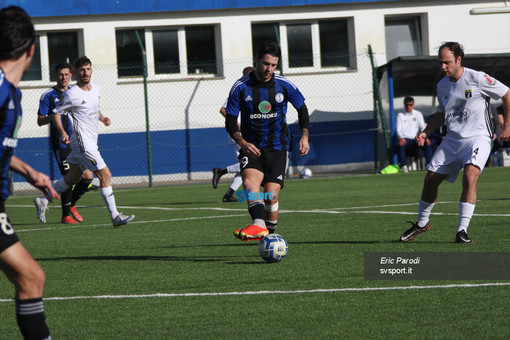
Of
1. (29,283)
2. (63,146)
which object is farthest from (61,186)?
(29,283)

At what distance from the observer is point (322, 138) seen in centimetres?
2634

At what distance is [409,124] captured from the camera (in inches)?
914

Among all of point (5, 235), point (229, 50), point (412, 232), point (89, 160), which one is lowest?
point (412, 232)

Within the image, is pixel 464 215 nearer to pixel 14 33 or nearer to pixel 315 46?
pixel 14 33

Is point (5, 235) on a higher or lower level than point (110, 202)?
higher

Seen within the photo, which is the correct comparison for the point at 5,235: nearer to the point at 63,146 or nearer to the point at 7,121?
the point at 7,121

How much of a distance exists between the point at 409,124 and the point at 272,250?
16.4 metres

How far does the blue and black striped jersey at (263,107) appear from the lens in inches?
335

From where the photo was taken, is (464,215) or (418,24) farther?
(418,24)

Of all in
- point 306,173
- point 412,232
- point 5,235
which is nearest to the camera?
point 5,235

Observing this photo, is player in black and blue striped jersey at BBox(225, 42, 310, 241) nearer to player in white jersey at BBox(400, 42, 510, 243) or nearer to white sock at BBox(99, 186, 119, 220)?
player in white jersey at BBox(400, 42, 510, 243)

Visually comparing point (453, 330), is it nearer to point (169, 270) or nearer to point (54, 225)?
point (169, 270)

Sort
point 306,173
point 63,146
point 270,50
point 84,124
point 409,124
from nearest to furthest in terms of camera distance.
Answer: point 270,50 < point 84,124 < point 63,146 < point 409,124 < point 306,173

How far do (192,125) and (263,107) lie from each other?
17.2 metres
